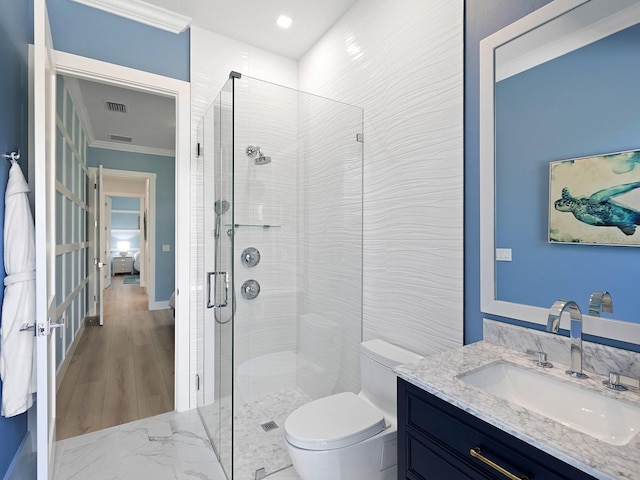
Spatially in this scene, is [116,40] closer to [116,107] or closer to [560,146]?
[116,107]

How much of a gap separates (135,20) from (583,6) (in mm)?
2597

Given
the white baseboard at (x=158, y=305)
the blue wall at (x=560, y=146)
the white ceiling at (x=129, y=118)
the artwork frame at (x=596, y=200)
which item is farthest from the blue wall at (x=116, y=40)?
the white baseboard at (x=158, y=305)

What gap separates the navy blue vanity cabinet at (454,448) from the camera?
76 cm

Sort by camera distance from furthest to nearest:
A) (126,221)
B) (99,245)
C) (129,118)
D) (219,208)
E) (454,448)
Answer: (126,221) → (99,245) → (129,118) → (219,208) → (454,448)

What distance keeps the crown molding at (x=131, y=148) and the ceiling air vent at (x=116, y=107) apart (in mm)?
1699

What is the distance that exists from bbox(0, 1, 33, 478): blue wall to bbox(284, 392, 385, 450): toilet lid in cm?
139

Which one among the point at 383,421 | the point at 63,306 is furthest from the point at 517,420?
the point at 63,306

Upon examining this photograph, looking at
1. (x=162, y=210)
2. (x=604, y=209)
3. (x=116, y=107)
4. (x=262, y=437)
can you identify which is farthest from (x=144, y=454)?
(x=162, y=210)

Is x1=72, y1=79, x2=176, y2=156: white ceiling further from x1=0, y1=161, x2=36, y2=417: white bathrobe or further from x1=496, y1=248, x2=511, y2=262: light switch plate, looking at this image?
x1=496, y1=248, x2=511, y2=262: light switch plate

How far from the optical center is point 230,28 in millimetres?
2447

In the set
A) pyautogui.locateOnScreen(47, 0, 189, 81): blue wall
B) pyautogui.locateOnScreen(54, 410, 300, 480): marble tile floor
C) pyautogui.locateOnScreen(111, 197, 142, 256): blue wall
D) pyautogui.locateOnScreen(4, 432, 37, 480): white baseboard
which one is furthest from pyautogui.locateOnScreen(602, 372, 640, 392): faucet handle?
pyautogui.locateOnScreen(111, 197, 142, 256): blue wall

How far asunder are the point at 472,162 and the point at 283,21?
182 centimetres

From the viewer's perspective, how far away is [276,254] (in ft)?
7.34

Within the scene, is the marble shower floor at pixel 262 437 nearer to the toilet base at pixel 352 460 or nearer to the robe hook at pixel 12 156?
the toilet base at pixel 352 460
